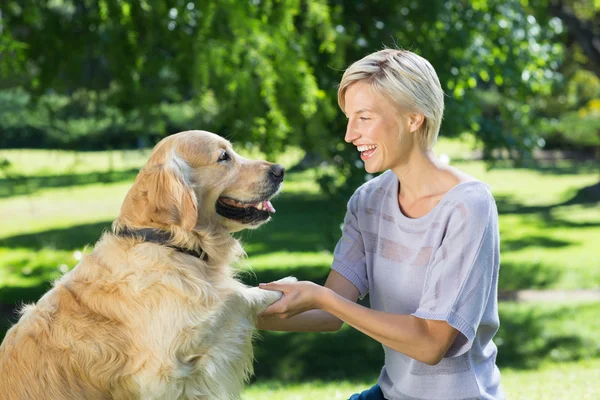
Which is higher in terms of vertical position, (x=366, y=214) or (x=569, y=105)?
(x=366, y=214)

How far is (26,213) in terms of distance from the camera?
17.6 m

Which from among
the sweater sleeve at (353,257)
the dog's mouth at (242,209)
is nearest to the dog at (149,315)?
the dog's mouth at (242,209)

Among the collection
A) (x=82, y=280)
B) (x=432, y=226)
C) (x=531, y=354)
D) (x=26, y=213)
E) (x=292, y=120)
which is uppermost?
(x=432, y=226)

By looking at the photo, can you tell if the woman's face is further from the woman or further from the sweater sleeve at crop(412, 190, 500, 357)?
the sweater sleeve at crop(412, 190, 500, 357)

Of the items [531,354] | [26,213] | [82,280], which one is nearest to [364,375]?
[531,354]

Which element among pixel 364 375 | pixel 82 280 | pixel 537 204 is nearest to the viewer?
pixel 82 280

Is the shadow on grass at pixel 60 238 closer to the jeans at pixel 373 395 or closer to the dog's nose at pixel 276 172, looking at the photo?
the dog's nose at pixel 276 172

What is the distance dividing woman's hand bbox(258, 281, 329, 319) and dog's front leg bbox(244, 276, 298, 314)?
3 centimetres

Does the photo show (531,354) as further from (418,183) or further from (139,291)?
(139,291)

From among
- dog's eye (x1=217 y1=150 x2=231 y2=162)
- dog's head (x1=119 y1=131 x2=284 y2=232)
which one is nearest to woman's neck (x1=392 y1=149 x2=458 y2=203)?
dog's head (x1=119 y1=131 x2=284 y2=232)

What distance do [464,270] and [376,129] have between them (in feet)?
2.10

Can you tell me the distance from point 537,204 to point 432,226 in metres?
17.0

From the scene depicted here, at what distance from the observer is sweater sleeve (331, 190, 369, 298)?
3.35 meters

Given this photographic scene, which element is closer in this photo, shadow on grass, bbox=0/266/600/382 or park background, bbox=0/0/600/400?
park background, bbox=0/0/600/400
